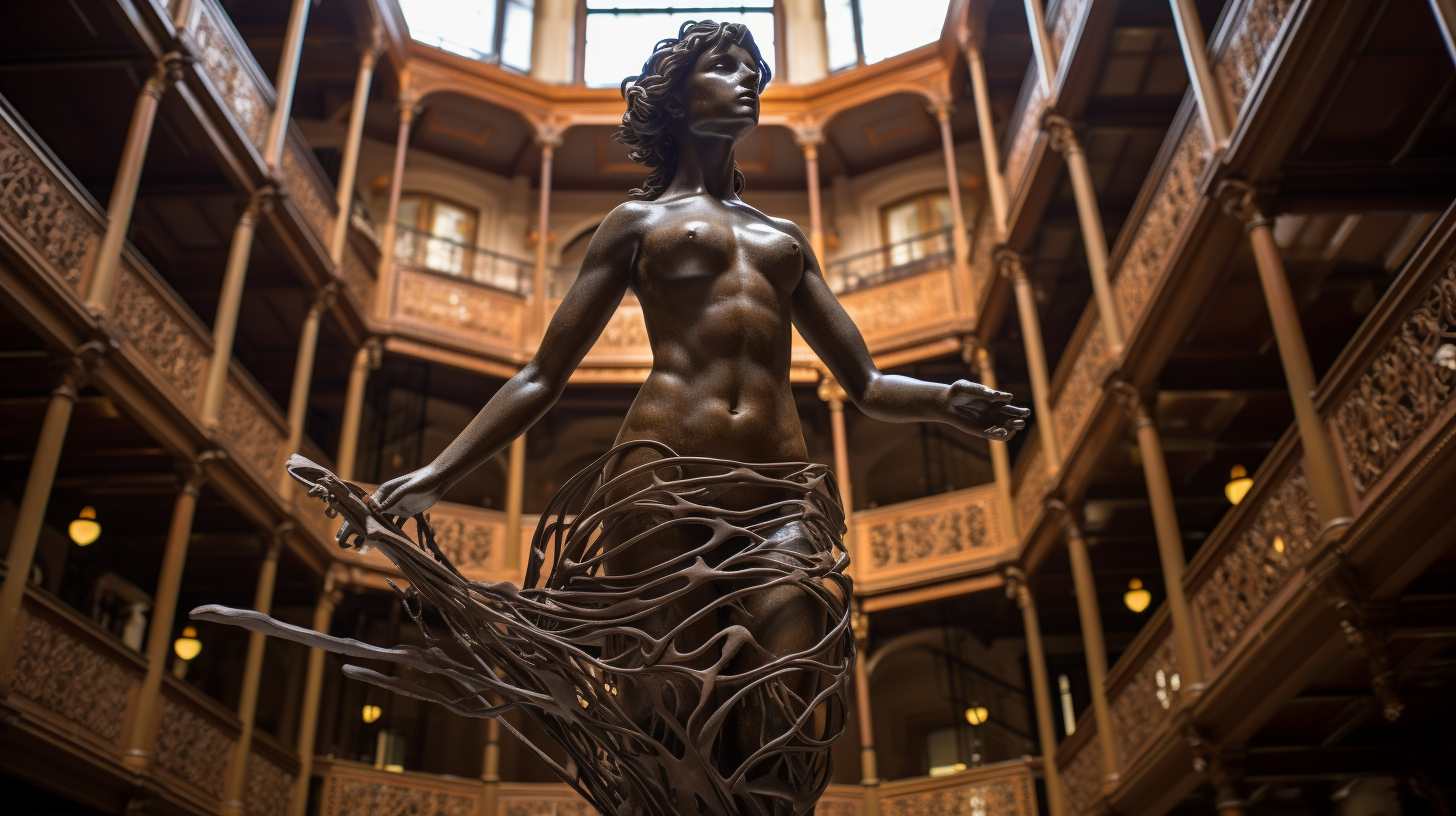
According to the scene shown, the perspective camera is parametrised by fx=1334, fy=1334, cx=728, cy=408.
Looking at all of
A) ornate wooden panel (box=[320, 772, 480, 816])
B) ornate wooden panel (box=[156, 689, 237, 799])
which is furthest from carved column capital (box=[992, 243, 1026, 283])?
ornate wooden panel (box=[156, 689, 237, 799])

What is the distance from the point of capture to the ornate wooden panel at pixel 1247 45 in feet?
29.9

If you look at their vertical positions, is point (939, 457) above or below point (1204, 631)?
above

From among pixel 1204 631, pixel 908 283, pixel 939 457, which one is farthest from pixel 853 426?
pixel 1204 631

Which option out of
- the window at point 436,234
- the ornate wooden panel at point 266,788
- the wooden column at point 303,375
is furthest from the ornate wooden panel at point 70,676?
the window at point 436,234

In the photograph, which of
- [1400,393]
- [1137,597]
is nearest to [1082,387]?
[1137,597]

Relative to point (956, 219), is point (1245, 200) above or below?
below

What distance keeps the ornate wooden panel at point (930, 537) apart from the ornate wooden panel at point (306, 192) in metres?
7.64

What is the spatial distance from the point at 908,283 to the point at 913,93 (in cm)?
292

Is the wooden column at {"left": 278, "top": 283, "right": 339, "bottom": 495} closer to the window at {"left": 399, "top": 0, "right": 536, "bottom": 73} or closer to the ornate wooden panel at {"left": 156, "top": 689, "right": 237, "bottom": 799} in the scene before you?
the ornate wooden panel at {"left": 156, "top": 689, "right": 237, "bottom": 799}

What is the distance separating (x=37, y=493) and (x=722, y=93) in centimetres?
839

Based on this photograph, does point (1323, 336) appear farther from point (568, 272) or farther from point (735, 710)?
point (735, 710)

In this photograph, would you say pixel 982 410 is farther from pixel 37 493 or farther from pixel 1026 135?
pixel 1026 135

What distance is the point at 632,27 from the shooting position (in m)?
22.2

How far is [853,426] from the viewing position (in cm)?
2144
